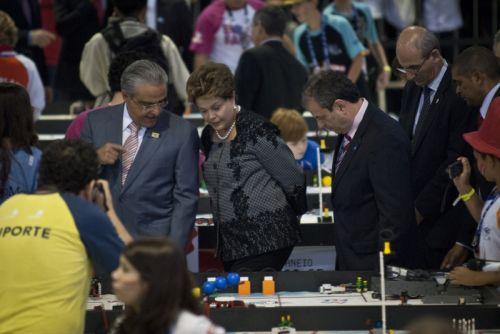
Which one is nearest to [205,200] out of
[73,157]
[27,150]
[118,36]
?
[118,36]

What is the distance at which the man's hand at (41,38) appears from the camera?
1096 cm

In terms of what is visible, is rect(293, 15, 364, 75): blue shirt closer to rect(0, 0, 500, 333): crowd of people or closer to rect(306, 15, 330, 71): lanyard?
rect(306, 15, 330, 71): lanyard

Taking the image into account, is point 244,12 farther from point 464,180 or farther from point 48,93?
point 464,180

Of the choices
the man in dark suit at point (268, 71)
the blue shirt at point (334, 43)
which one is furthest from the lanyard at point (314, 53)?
the man in dark suit at point (268, 71)

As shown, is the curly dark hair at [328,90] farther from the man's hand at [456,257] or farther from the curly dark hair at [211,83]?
the man's hand at [456,257]

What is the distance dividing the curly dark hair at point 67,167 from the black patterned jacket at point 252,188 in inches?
54.7

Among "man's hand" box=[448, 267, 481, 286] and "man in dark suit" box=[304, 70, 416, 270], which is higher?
"man in dark suit" box=[304, 70, 416, 270]

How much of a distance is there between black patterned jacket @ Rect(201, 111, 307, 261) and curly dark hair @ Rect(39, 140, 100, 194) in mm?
1390

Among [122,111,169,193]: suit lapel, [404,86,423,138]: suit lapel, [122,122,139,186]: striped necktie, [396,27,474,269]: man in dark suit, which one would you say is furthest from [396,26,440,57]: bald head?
[122,122,139,186]: striped necktie

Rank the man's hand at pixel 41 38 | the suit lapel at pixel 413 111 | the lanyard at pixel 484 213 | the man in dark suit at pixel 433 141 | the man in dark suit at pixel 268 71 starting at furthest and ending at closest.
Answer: the man's hand at pixel 41 38 < the man in dark suit at pixel 268 71 < the suit lapel at pixel 413 111 < the man in dark suit at pixel 433 141 < the lanyard at pixel 484 213

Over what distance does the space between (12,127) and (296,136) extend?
10.7 ft

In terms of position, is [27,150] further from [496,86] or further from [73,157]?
[496,86]

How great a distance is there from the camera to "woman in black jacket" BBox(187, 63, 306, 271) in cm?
662

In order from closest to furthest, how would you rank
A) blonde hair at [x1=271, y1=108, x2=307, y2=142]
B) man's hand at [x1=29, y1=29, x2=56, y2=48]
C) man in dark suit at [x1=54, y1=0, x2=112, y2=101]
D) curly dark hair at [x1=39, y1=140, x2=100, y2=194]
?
1. curly dark hair at [x1=39, y1=140, x2=100, y2=194]
2. blonde hair at [x1=271, y1=108, x2=307, y2=142]
3. man's hand at [x1=29, y1=29, x2=56, y2=48]
4. man in dark suit at [x1=54, y1=0, x2=112, y2=101]
